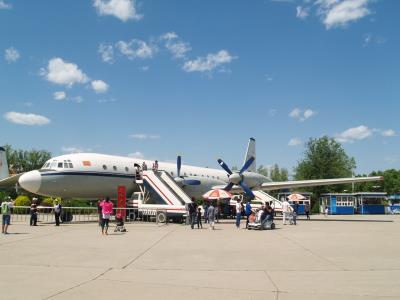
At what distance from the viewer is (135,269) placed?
990cm

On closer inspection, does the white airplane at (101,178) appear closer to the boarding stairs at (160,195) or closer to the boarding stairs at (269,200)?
the boarding stairs at (160,195)

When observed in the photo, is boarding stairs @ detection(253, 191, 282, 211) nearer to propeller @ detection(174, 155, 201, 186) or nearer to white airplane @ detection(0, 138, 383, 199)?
white airplane @ detection(0, 138, 383, 199)

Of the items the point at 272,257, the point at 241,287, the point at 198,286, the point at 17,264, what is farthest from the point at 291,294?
the point at 17,264

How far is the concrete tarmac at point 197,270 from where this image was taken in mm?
7484

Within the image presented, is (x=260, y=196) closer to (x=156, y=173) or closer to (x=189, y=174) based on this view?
(x=189, y=174)

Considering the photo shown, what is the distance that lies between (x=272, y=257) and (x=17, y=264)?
6907 mm

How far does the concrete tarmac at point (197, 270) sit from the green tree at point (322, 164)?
57.2 metres

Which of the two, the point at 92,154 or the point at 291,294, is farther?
the point at 92,154

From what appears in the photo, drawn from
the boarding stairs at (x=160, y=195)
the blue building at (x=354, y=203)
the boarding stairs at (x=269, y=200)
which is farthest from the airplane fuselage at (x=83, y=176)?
the blue building at (x=354, y=203)

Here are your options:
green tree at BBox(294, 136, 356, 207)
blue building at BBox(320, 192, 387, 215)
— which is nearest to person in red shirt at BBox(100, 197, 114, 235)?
blue building at BBox(320, 192, 387, 215)

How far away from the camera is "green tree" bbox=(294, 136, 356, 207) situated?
7138 centimetres

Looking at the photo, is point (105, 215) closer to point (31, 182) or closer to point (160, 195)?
point (31, 182)

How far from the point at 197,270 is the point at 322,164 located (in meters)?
65.3

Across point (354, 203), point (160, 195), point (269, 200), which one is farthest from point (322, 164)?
point (160, 195)
